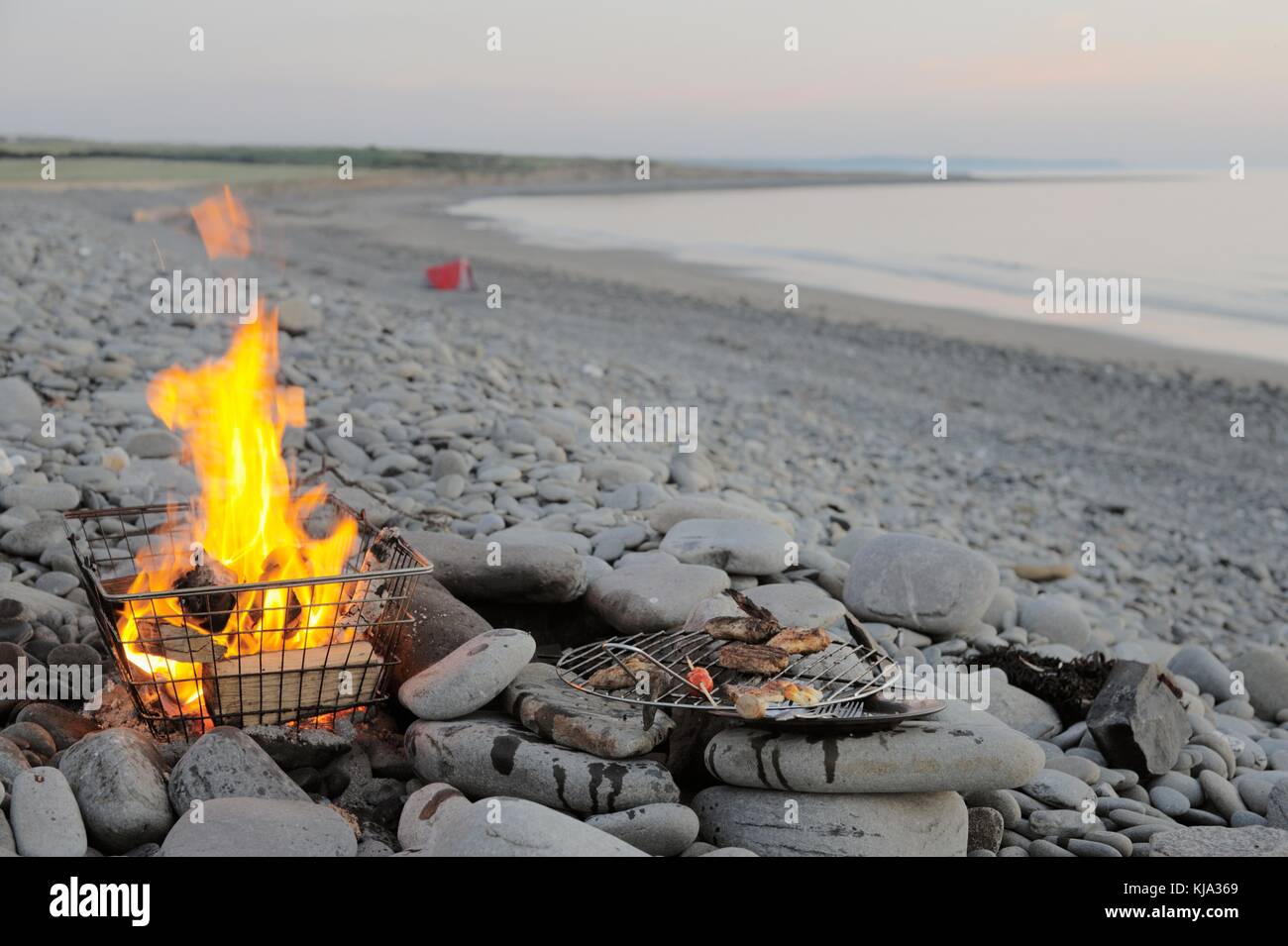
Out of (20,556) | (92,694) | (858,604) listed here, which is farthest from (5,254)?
(858,604)

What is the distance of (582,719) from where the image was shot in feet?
13.6

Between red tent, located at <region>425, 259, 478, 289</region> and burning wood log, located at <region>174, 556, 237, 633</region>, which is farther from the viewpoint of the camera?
red tent, located at <region>425, 259, 478, 289</region>

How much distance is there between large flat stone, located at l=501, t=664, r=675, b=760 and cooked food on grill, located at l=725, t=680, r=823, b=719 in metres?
0.35

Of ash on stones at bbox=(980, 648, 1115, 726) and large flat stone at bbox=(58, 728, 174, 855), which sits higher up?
large flat stone at bbox=(58, 728, 174, 855)

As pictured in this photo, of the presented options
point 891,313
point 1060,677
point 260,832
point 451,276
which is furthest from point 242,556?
point 891,313

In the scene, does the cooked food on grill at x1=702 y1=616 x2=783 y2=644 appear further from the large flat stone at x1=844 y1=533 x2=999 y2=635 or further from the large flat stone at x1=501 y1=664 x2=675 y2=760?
the large flat stone at x1=844 y1=533 x2=999 y2=635

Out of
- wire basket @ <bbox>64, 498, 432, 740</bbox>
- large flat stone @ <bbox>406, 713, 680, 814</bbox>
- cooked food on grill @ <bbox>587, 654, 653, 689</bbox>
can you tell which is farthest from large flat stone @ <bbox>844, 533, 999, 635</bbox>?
wire basket @ <bbox>64, 498, 432, 740</bbox>

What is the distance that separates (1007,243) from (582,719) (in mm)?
33065

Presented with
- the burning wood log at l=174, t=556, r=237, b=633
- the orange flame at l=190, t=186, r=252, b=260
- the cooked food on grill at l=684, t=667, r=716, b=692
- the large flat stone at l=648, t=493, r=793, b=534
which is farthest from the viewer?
the large flat stone at l=648, t=493, r=793, b=534

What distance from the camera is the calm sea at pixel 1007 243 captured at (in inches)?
899

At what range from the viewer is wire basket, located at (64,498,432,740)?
14.1 feet

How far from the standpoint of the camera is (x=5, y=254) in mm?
13773

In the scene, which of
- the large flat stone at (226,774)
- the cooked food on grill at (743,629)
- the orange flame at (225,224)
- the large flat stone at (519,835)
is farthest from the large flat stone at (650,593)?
the orange flame at (225,224)

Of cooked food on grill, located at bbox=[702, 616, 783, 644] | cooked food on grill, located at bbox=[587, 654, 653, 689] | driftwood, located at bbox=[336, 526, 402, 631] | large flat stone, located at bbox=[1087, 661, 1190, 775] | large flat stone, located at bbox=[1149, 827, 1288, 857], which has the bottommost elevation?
large flat stone, located at bbox=[1149, 827, 1288, 857]
